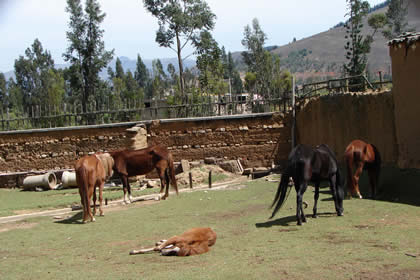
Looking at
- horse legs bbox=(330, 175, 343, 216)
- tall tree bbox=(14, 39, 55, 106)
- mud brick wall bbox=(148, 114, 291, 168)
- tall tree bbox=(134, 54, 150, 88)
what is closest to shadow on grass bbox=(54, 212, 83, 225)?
horse legs bbox=(330, 175, 343, 216)

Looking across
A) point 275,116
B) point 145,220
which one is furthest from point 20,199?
point 275,116

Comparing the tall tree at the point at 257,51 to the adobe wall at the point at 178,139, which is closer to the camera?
the adobe wall at the point at 178,139

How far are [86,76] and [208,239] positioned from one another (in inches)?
1386

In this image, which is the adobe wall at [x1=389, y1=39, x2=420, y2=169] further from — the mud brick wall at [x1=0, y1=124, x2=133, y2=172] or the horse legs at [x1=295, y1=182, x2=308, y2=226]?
the mud brick wall at [x1=0, y1=124, x2=133, y2=172]

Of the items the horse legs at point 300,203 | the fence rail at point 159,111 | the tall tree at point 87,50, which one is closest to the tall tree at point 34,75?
the tall tree at point 87,50

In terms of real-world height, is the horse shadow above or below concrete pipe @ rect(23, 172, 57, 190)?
above

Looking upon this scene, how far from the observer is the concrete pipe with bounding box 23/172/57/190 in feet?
67.4

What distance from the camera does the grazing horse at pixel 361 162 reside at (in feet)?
37.8

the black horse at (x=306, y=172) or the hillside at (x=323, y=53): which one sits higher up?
the hillside at (x=323, y=53)

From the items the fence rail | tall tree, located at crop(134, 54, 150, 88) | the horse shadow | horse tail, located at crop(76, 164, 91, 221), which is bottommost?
the horse shadow

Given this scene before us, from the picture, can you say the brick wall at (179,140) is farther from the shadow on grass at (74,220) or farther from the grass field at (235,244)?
the grass field at (235,244)

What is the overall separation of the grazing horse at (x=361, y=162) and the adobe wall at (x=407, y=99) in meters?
0.85

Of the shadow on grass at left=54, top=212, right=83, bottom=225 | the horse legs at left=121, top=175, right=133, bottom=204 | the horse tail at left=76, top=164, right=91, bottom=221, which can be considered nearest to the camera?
the horse tail at left=76, top=164, right=91, bottom=221

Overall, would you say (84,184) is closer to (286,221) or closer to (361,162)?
(286,221)
